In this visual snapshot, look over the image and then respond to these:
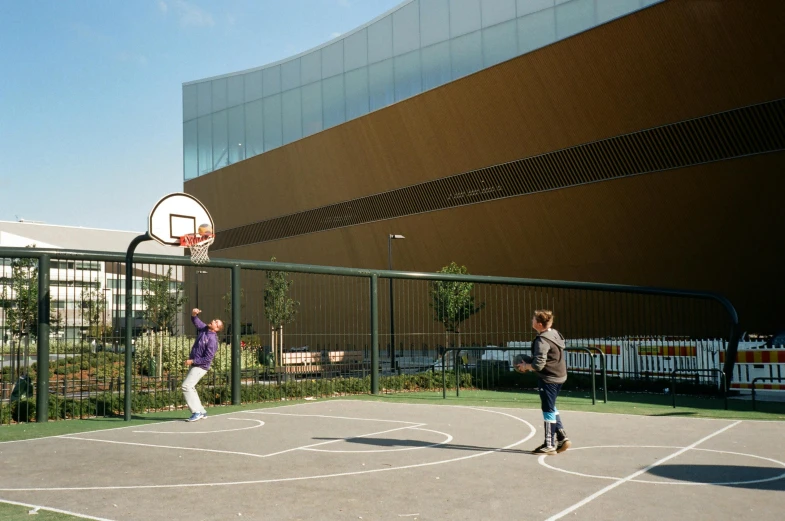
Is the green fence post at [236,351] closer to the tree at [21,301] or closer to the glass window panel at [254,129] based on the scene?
the tree at [21,301]

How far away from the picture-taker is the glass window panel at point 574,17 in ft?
122

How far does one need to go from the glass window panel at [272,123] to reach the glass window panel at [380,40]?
10.4 meters

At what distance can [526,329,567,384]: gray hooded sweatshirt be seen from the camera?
9.52 metres

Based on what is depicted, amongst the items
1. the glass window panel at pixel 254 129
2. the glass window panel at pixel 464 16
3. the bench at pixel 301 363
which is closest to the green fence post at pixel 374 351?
the bench at pixel 301 363

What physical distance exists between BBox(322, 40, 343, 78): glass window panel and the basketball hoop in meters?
40.2

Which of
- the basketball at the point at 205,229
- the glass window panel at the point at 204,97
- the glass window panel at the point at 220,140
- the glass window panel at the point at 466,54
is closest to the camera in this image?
the basketball at the point at 205,229

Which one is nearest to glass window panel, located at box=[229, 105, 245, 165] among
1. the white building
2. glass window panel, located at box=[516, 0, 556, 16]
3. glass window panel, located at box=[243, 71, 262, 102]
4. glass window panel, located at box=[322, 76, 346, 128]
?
glass window panel, located at box=[243, 71, 262, 102]

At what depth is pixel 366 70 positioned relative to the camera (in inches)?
1984

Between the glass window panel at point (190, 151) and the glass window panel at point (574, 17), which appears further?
the glass window panel at point (190, 151)

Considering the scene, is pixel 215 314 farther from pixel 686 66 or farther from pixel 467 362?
pixel 686 66

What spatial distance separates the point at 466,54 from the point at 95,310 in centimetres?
3311

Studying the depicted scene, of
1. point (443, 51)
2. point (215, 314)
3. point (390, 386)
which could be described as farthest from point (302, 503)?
point (443, 51)

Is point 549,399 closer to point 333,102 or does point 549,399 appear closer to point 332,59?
point 333,102

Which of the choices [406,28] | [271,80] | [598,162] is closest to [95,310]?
[598,162]
